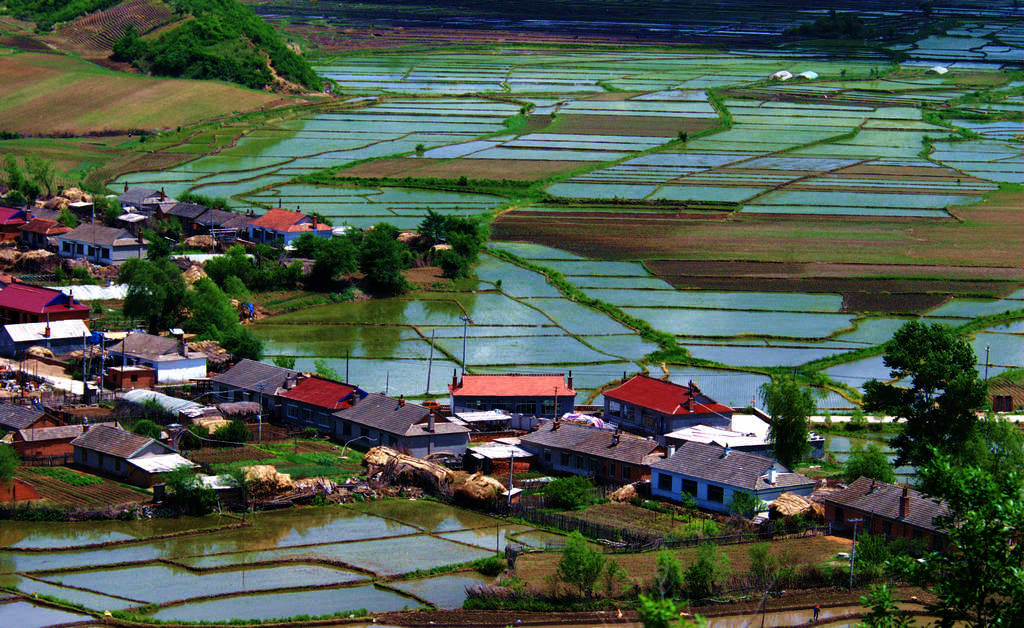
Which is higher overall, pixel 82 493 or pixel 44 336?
pixel 44 336

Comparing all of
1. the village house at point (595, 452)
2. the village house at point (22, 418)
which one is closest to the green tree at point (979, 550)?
the village house at point (595, 452)

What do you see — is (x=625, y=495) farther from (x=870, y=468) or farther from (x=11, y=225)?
(x=11, y=225)

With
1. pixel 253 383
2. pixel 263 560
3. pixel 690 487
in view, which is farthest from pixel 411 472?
pixel 253 383

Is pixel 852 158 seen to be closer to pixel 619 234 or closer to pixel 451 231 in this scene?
pixel 619 234

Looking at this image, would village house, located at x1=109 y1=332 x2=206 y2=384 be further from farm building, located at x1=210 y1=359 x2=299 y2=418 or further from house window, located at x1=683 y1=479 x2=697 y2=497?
house window, located at x1=683 y1=479 x2=697 y2=497

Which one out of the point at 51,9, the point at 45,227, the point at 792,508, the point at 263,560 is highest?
the point at 51,9

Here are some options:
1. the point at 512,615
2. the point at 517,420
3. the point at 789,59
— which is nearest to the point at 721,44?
the point at 789,59
